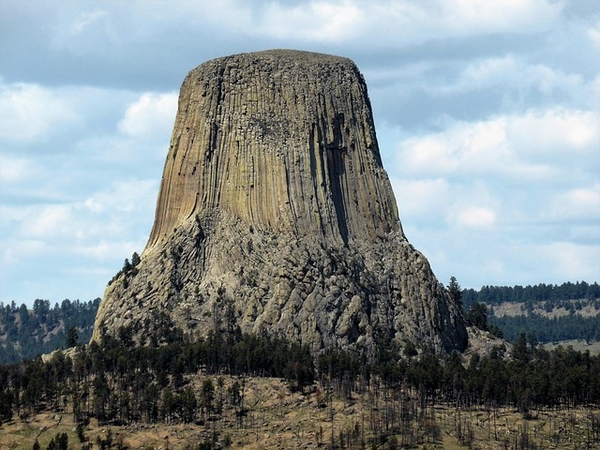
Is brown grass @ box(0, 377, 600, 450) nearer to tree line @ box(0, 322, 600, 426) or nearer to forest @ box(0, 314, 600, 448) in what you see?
forest @ box(0, 314, 600, 448)

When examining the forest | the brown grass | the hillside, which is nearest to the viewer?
the brown grass

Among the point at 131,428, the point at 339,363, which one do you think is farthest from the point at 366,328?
the point at 131,428

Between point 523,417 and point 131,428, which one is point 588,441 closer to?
point 523,417

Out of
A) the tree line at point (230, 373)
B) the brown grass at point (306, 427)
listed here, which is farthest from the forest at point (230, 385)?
the brown grass at point (306, 427)

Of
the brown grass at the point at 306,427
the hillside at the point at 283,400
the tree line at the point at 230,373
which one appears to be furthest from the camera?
the tree line at the point at 230,373

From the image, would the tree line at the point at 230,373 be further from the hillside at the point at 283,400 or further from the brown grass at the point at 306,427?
the brown grass at the point at 306,427

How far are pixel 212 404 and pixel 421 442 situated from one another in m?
27.7

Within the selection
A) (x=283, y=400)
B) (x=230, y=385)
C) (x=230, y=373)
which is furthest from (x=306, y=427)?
(x=230, y=373)

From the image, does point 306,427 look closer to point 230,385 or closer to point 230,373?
point 230,385

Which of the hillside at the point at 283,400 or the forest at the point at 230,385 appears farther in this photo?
the forest at the point at 230,385

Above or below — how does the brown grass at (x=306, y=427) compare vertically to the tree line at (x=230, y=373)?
below

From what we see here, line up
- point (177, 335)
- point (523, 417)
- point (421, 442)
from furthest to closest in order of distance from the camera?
point (177, 335)
point (523, 417)
point (421, 442)

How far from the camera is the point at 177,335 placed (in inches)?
7667

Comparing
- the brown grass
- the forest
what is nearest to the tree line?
the forest
